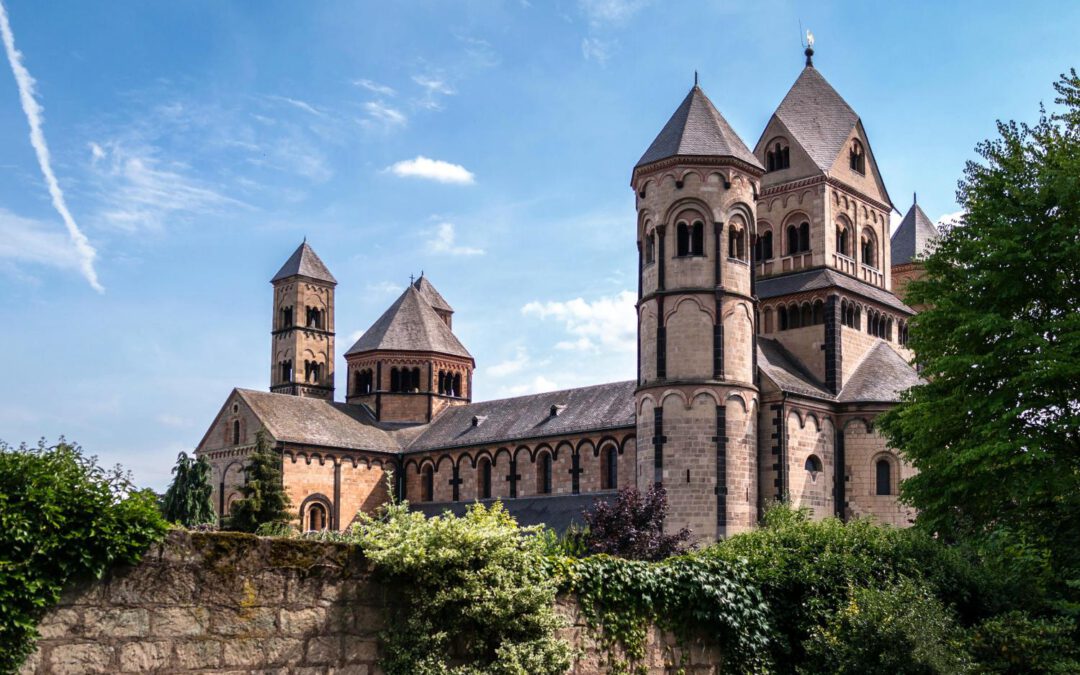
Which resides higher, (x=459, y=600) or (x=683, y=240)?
(x=683, y=240)

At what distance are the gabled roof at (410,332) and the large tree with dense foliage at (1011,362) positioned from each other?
48005 mm

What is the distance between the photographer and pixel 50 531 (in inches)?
364

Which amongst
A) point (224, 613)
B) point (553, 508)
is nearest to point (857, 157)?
point (553, 508)

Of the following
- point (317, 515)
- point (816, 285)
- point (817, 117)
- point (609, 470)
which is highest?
point (817, 117)

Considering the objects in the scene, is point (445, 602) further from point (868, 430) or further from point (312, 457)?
point (312, 457)

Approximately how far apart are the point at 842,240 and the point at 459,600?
44714mm

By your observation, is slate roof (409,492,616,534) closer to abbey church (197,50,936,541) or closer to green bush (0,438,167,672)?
abbey church (197,50,936,541)

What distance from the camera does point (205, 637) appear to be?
1035 cm

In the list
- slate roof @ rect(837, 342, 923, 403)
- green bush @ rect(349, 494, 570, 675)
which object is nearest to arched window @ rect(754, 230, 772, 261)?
slate roof @ rect(837, 342, 923, 403)

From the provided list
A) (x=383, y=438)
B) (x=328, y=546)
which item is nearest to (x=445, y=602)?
(x=328, y=546)

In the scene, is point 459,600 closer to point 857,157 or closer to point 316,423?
point 857,157

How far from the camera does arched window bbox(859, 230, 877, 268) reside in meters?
54.5

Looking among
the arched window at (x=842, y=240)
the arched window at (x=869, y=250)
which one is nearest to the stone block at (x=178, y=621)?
the arched window at (x=842, y=240)

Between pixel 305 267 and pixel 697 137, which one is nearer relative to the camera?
pixel 697 137
